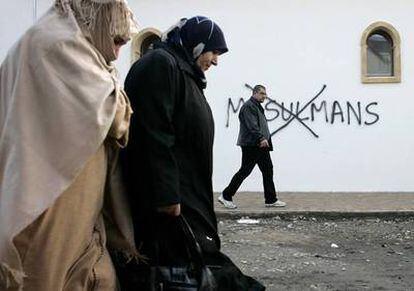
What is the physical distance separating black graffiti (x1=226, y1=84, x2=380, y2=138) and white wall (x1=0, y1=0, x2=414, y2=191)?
2.5 inches

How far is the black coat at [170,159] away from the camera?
2.76 m

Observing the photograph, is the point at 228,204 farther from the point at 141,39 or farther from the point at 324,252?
the point at 141,39

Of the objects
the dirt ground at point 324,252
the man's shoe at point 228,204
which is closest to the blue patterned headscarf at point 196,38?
the dirt ground at point 324,252

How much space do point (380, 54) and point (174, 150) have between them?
11529 millimetres

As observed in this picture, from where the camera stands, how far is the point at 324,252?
7727mm

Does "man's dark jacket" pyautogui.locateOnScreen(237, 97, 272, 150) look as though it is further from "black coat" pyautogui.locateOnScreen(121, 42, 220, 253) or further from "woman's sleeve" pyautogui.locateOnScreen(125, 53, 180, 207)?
"woman's sleeve" pyautogui.locateOnScreen(125, 53, 180, 207)

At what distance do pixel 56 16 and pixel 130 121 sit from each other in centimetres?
52

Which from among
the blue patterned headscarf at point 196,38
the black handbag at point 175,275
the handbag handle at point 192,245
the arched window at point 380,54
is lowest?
the black handbag at point 175,275

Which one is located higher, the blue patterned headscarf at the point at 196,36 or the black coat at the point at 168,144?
the blue patterned headscarf at the point at 196,36

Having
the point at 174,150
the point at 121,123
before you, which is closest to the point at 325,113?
the point at 174,150

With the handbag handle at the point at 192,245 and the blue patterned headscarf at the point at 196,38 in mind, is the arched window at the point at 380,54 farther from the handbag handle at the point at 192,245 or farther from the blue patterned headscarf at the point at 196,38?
the handbag handle at the point at 192,245

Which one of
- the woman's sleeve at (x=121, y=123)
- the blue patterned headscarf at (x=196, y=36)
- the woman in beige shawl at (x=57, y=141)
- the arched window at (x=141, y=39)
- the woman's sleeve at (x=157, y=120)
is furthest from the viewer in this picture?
the arched window at (x=141, y=39)

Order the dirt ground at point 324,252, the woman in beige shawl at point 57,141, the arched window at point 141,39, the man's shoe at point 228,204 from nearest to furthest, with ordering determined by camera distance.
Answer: the woman in beige shawl at point 57,141
the dirt ground at point 324,252
the man's shoe at point 228,204
the arched window at point 141,39

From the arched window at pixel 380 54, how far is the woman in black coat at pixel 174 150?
426 inches
